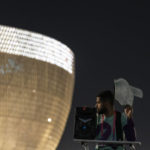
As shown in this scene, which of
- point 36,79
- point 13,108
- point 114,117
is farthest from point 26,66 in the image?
point 114,117

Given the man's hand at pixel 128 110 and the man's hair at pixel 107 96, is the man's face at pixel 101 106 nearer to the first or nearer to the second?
the man's hair at pixel 107 96

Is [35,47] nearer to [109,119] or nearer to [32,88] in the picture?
[32,88]

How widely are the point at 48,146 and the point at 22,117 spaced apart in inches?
529

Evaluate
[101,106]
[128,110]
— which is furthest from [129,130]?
[101,106]

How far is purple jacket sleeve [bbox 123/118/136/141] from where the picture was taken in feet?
18.9

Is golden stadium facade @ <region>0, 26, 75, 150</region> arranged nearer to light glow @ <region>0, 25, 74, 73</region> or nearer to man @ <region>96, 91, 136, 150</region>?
light glow @ <region>0, 25, 74, 73</region>

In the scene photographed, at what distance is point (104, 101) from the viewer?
20.4 feet

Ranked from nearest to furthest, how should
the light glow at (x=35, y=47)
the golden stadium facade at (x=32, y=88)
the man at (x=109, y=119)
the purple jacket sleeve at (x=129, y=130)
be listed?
the purple jacket sleeve at (x=129, y=130)
the man at (x=109, y=119)
the golden stadium facade at (x=32, y=88)
the light glow at (x=35, y=47)

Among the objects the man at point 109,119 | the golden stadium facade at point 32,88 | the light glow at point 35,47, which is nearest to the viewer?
the man at point 109,119

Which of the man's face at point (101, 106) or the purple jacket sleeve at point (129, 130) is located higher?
the man's face at point (101, 106)

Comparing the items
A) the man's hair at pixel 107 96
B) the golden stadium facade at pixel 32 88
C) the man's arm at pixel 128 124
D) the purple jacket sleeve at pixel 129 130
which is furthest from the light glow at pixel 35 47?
the purple jacket sleeve at pixel 129 130

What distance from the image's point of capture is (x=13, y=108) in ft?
327

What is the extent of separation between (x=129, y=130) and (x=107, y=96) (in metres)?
0.72

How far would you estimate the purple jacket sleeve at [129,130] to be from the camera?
5.75m
